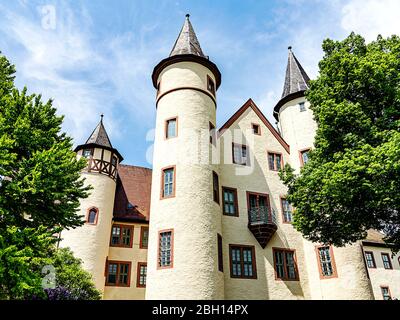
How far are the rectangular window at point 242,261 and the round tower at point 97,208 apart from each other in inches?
419

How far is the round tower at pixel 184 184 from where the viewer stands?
682 inches

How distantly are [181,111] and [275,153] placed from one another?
892 cm

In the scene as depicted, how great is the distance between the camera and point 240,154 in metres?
24.5

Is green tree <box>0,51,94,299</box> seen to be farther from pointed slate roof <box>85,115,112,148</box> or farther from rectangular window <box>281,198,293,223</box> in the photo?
rectangular window <box>281,198,293,223</box>

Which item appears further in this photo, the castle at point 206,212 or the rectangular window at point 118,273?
the rectangular window at point 118,273

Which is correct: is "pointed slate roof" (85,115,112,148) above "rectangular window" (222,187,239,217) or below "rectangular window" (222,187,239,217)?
above

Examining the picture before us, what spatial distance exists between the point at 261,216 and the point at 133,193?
1352 centimetres

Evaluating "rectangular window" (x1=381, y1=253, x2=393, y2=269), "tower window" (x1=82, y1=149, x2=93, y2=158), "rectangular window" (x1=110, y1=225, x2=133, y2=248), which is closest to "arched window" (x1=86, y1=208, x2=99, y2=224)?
"rectangular window" (x1=110, y1=225, x2=133, y2=248)

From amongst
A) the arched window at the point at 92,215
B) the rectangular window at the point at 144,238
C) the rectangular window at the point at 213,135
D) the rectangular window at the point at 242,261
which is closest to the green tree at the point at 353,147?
the rectangular window at the point at 242,261

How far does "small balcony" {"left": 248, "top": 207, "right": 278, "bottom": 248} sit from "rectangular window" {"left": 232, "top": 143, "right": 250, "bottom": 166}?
152 inches

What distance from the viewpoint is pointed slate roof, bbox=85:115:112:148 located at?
29016 millimetres

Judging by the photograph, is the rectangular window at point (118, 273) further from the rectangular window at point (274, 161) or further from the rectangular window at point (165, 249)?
the rectangular window at point (274, 161)

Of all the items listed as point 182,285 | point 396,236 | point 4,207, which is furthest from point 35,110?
point 396,236

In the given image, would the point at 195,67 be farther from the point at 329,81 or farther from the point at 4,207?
the point at 4,207
